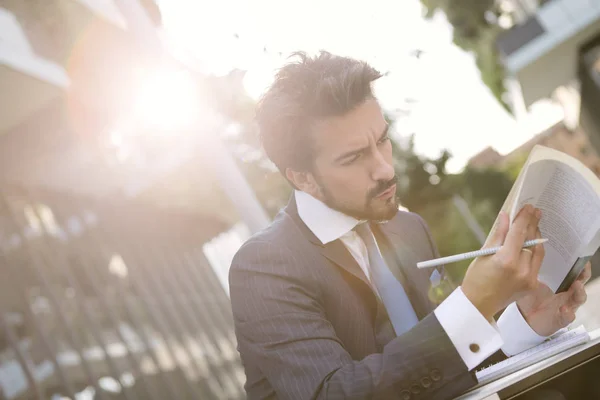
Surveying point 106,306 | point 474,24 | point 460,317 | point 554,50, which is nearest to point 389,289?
point 460,317

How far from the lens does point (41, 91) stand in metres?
3.29

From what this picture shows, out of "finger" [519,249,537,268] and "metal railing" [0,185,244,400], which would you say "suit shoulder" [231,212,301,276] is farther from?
"metal railing" [0,185,244,400]

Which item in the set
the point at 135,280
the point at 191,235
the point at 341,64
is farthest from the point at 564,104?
the point at 341,64

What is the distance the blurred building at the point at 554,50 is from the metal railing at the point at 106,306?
6182 millimetres

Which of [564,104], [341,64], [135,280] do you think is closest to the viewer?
[341,64]

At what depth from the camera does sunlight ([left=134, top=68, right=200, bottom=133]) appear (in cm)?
357

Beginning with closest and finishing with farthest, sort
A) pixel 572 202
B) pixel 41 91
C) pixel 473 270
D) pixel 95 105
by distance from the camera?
pixel 473 270
pixel 572 202
pixel 41 91
pixel 95 105

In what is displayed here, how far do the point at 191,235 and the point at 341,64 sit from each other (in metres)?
4.54

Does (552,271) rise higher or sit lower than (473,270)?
lower

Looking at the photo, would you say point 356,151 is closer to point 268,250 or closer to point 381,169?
point 381,169

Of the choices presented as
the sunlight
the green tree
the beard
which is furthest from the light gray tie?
the green tree

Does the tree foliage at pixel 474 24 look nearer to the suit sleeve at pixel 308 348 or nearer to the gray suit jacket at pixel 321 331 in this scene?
the gray suit jacket at pixel 321 331

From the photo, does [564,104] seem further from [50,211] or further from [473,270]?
[473,270]

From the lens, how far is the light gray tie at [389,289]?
1518 millimetres
